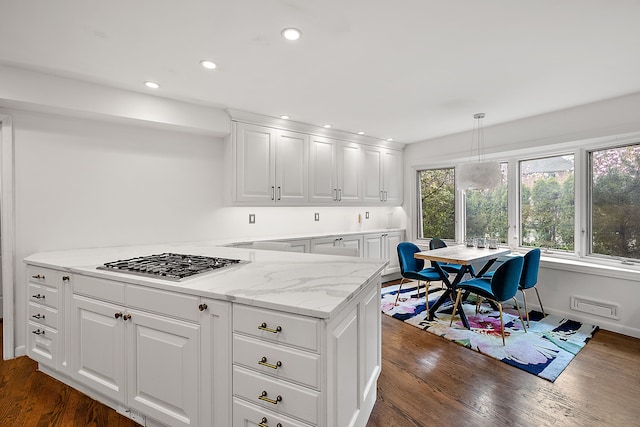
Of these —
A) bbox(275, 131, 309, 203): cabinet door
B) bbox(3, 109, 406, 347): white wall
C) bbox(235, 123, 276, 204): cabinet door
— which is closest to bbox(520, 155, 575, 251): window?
bbox(275, 131, 309, 203): cabinet door

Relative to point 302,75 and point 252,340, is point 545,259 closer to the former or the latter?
point 302,75

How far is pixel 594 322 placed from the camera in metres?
3.29

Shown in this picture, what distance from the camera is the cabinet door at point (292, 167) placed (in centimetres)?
396

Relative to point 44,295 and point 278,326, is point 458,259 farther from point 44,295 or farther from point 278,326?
point 44,295

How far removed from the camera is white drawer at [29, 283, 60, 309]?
6.83ft

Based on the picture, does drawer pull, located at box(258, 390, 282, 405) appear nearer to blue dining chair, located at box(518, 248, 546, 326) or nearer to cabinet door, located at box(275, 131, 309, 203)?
cabinet door, located at box(275, 131, 309, 203)

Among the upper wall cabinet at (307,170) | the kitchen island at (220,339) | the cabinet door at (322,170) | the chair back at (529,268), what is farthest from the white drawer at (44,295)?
the chair back at (529,268)

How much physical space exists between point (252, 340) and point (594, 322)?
395 cm

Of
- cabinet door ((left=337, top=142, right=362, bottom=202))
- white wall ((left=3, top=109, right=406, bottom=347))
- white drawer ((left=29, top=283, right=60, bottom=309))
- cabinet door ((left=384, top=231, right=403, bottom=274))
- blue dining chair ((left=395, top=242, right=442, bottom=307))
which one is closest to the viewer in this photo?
white drawer ((left=29, top=283, right=60, bottom=309))

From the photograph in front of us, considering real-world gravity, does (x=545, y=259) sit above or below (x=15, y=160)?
below

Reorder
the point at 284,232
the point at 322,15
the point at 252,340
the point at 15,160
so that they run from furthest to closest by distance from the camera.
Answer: the point at 284,232, the point at 15,160, the point at 322,15, the point at 252,340

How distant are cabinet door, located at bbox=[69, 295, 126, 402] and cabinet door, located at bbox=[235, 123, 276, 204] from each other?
196 centimetres

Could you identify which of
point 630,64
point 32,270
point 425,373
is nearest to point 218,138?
point 32,270

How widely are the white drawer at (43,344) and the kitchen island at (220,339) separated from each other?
0.04ft
